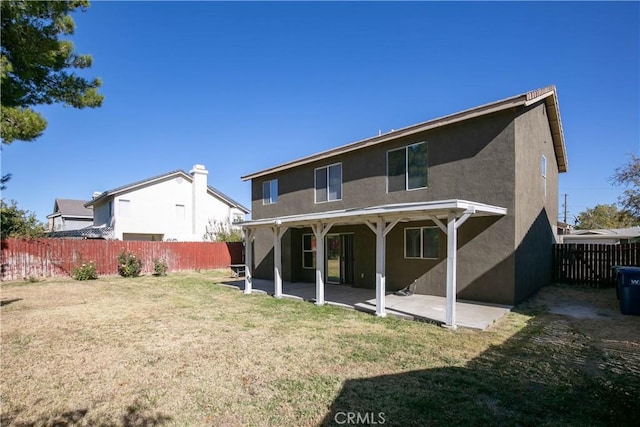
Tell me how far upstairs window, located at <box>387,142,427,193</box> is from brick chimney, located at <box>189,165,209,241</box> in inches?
788

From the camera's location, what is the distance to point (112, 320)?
830cm

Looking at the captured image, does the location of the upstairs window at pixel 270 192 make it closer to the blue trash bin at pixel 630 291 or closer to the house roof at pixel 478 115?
the house roof at pixel 478 115

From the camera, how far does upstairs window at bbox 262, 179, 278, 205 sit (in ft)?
53.6

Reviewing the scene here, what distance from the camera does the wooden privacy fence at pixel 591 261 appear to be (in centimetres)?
1172

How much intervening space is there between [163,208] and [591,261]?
26.6 meters

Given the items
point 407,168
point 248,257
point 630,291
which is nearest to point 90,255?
point 248,257

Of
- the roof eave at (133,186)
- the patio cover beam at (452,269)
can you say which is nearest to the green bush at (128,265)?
the roof eave at (133,186)

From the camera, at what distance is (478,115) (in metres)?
9.27

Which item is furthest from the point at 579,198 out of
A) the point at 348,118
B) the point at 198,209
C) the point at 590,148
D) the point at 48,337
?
the point at 48,337

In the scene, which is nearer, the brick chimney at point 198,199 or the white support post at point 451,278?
the white support post at point 451,278

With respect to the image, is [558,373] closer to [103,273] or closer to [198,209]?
[103,273]

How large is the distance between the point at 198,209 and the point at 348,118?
630 inches

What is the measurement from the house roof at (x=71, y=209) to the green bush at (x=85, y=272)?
2257 centimetres

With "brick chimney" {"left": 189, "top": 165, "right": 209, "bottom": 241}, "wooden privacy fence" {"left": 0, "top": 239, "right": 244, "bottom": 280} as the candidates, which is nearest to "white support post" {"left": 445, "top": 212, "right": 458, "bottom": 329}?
"wooden privacy fence" {"left": 0, "top": 239, "right": 244, "bottom": 280}
